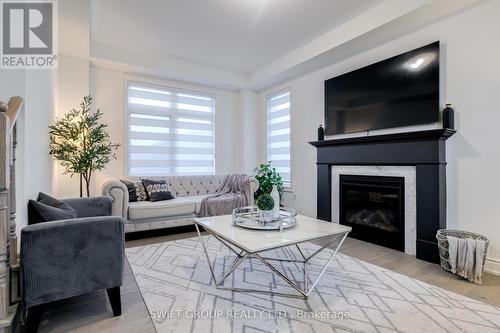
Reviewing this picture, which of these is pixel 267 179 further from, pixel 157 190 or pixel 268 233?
pixel 268 233

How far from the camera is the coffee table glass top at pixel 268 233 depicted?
1683 mm

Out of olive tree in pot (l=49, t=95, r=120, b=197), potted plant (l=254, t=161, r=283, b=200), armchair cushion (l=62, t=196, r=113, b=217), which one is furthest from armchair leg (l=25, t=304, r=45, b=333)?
potted plant (l=254, t=161, r=283, b=200)

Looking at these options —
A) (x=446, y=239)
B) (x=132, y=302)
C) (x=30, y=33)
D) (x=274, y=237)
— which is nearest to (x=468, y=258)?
(x=446, y=239)

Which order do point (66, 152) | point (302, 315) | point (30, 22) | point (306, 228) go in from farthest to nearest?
point (66, 152) → point (30, 22) → point (306, 228) → point (302, 315)

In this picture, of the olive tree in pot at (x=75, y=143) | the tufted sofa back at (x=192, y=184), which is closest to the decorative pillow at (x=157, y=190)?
the tufted sofa back at (x=192, y=184)

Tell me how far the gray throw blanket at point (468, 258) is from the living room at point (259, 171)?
0.02 meters

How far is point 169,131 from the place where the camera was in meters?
4.73

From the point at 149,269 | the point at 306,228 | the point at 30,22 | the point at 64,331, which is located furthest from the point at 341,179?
the point at 30,22

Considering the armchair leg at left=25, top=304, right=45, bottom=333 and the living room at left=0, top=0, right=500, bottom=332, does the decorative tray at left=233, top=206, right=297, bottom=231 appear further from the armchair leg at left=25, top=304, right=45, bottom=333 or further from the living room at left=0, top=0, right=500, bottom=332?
the armchair leg at left=25, top=304, right=45, bottom=333

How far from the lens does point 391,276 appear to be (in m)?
2.25

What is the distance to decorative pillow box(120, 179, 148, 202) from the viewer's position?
3738 millimetres

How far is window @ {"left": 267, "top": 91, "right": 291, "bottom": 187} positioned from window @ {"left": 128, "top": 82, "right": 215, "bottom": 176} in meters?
1.19

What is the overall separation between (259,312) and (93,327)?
3.36ft

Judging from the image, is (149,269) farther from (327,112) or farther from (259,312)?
(327,112)
